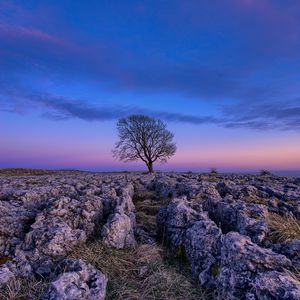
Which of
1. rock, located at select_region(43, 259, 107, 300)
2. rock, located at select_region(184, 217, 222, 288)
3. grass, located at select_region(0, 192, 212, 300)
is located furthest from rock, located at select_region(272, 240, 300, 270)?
rock, located at select_region(43, 259, 107, 300)

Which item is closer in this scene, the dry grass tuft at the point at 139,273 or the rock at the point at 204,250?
the dry grass tuft at the point at 139,273

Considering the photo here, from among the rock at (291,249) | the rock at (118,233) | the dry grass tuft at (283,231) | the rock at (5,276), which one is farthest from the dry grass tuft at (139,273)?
the dry grass tuft at (283,231)

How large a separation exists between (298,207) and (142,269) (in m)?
6.28

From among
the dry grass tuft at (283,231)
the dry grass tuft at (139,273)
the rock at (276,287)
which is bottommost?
the dry grass tuft at (139,273)

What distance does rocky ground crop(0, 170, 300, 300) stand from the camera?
566 cm

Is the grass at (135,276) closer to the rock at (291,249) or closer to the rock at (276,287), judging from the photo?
the rock at (276,287)

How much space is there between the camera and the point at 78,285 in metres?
5.68

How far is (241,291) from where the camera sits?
5.48m

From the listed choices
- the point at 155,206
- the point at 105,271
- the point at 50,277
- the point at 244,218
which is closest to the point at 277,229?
the point at 244,218

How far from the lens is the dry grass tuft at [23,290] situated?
5.85 m

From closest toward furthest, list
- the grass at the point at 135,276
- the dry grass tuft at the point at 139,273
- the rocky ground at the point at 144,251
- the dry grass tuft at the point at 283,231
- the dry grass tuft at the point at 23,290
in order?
the rocky ground at the point at 144,251
the dry grass tuft at the point at 23,290
the grass at the point at 135,276
the dry grass tuft at the point at 139,273
the dry grass tuft at the point at 283,231

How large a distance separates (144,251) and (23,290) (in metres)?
2.94

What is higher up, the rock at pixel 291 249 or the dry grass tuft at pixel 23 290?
the rock at pixel 291 249

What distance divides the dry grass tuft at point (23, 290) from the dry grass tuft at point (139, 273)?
1.16 m
